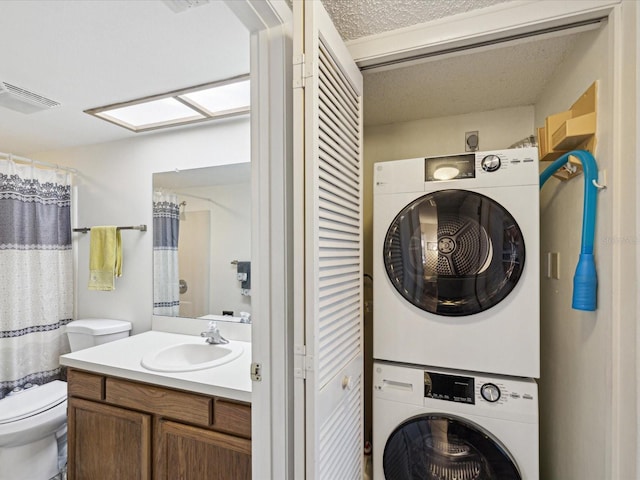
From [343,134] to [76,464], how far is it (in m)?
2.11

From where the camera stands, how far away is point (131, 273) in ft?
7.99

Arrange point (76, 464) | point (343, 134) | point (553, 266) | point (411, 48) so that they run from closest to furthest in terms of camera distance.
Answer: point (343, 134) → point (411, 48) → point (553, 266) → point (76, 464)

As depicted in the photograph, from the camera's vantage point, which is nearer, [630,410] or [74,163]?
[630,410]

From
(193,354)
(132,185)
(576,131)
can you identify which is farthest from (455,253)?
(132,185)

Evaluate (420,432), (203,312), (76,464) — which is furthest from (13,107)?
(420,432)

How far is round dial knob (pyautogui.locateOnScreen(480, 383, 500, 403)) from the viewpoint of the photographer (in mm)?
1392

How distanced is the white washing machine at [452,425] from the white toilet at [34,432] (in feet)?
6.10

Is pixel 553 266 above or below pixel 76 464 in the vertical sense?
above

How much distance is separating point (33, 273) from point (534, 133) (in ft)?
11.6

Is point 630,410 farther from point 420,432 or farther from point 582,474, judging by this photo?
point 420,432

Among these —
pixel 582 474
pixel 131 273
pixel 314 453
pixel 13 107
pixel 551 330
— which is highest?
pixel 13 107

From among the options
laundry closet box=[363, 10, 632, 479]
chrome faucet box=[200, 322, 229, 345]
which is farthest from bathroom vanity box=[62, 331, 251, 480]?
laundry closet box=[363, 10, 632, 479]

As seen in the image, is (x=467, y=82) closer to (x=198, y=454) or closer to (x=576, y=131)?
(x=576, y=131)

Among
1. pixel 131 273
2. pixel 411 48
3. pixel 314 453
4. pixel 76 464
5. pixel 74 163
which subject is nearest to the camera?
pixel 314 453
